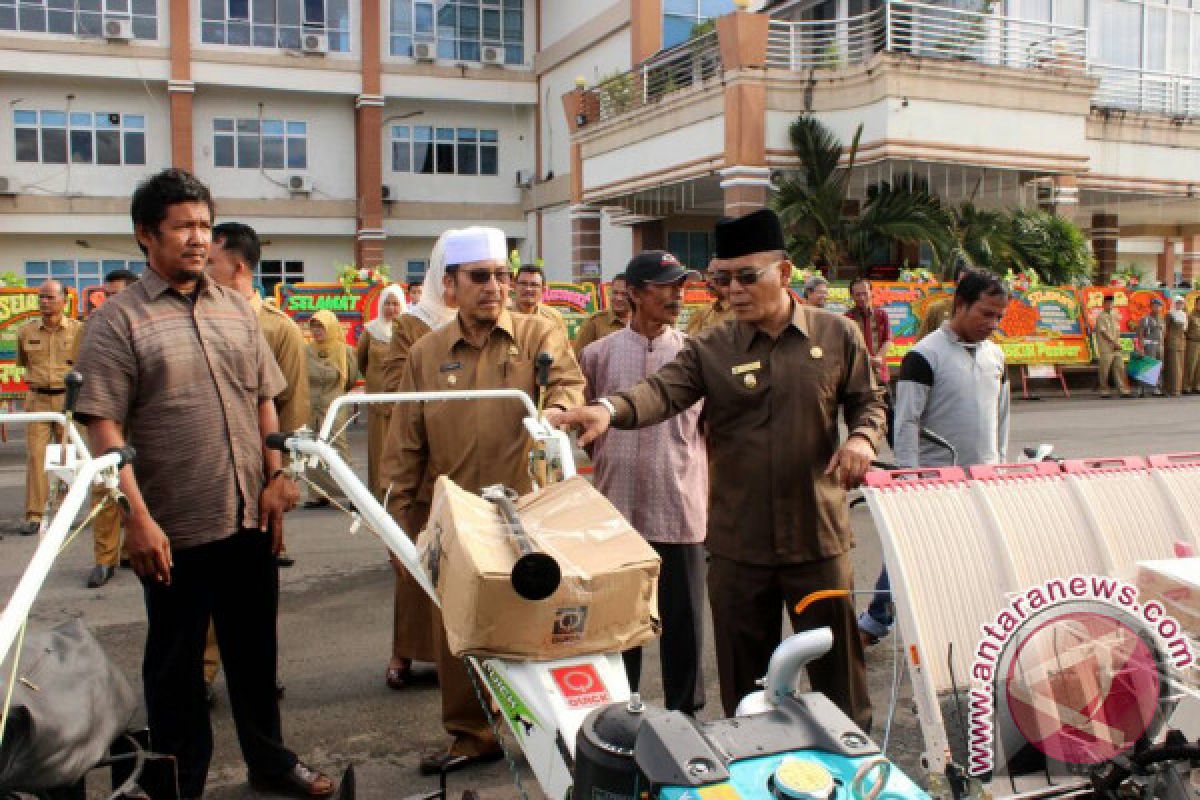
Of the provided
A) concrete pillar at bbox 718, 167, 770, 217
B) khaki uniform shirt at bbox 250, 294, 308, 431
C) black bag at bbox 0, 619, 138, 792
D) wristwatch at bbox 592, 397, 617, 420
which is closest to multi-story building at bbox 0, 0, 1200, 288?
concrete pillar at bbox 718, 167, 770, 217

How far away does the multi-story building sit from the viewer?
20.4m

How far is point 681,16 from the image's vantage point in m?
28.3

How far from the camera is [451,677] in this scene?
3988 millimetres

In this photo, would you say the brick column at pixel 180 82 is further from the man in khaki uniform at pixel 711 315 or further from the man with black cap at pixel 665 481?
the man with black cap at pixel 665 481

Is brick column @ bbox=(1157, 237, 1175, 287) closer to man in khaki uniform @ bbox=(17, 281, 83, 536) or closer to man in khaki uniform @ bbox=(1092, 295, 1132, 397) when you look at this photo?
man in khaki uniform @ bbox=(1092, 295, 1132, 397)

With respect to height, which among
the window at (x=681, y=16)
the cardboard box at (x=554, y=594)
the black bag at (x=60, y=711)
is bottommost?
the black bag at (x=60, y=711)

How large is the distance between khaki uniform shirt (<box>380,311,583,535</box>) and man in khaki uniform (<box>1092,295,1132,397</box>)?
17.9 meters

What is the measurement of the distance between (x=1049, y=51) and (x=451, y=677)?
73.2ft

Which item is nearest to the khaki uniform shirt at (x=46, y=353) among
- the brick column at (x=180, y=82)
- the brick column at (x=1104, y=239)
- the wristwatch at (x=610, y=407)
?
the wristwatch at (x=610, y=407)

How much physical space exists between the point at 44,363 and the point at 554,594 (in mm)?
7701

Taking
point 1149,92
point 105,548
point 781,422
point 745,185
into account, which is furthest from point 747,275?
point 1149,92

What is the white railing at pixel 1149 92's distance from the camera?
26.2 m

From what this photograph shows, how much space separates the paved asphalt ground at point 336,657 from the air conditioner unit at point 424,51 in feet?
83.4

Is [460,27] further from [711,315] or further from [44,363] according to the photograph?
[711,315]
